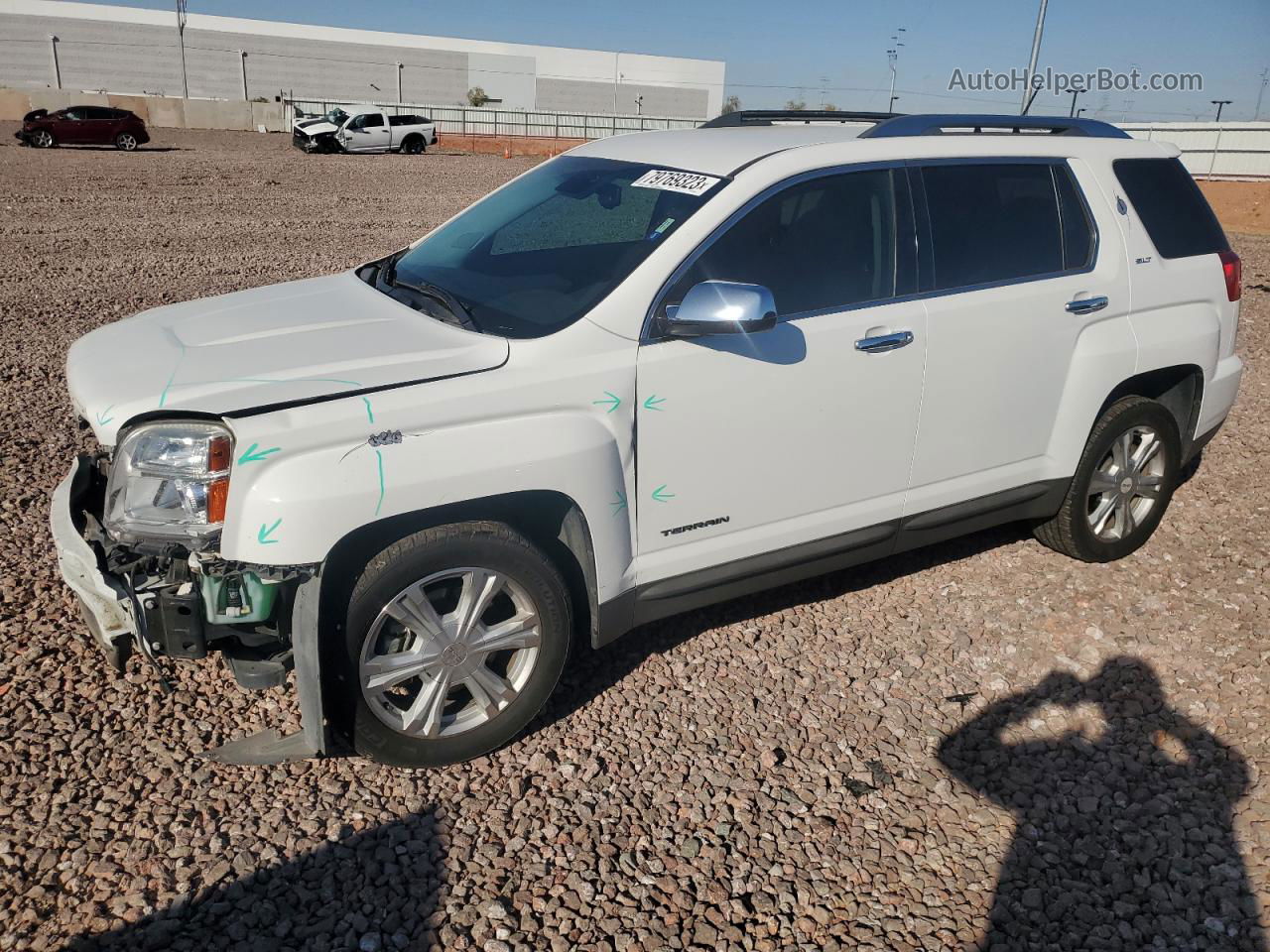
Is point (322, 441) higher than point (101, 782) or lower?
higher

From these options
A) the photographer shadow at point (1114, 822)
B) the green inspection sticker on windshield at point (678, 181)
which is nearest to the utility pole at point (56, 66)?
the green inspection sticker on windshield at point (678, 181)

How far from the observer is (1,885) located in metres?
2.81

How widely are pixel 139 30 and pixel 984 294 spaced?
276 ft

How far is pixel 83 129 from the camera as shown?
31375 millimetres

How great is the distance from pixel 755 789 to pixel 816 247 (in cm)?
194

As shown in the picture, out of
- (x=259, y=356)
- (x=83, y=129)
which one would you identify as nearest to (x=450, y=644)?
(x=259, y=356)

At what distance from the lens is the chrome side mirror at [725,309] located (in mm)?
3150

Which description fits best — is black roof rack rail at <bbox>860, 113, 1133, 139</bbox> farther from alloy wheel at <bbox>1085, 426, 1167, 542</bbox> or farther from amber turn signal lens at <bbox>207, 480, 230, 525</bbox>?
amber turn signal lens at <bbox>207, 480, 230, 525</bbox>

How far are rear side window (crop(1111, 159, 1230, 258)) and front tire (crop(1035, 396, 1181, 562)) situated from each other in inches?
29.7

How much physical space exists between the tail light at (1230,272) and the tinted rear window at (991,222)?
1145 millimetres

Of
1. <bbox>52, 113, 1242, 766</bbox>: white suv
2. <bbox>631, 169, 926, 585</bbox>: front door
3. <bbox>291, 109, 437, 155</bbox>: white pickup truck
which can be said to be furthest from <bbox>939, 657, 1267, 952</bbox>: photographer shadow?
<bbox>291, 109, 437, 155</bbox>: white pickup truck

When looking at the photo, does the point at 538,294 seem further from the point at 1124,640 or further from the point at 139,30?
the point at 139,30

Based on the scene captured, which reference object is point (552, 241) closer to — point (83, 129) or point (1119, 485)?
point (1119, 485)

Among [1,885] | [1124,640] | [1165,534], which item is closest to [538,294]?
[1,885]
